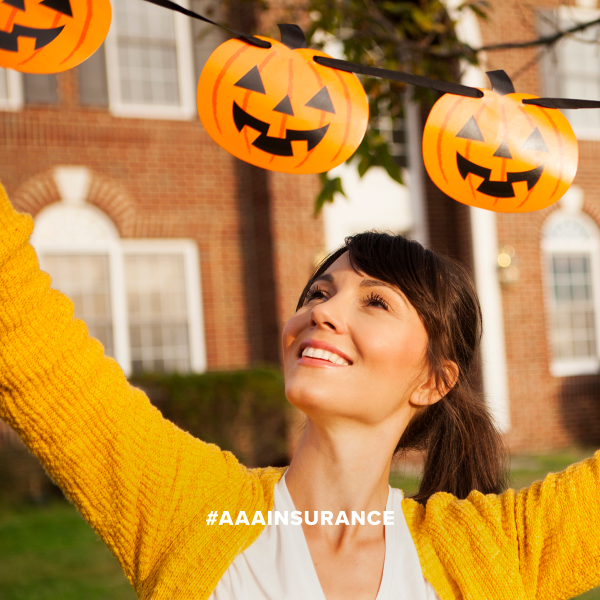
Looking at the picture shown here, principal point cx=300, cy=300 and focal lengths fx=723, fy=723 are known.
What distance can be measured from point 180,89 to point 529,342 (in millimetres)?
5456

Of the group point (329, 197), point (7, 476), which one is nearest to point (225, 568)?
point (329, 197)

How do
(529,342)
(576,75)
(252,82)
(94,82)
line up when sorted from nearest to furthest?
(252,82)
(94,82)
(529,342)
(576,75)

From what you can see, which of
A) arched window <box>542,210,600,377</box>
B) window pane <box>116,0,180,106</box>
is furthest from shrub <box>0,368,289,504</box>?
arched window <box>542,210,600,377</box>

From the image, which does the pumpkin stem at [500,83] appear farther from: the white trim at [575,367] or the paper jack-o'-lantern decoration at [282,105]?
the white trim at [575,367]

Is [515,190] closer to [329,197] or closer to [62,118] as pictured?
[329,197]

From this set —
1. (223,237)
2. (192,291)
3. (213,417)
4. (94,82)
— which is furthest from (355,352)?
(94,82)

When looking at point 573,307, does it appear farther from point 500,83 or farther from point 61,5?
point 61,5

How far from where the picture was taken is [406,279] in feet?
5.97

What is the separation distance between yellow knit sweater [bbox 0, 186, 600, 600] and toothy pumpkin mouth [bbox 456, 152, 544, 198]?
72cm

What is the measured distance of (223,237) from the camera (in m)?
8.85

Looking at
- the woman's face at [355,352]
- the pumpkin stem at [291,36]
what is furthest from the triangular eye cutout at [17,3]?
the woman's face at [355,352]

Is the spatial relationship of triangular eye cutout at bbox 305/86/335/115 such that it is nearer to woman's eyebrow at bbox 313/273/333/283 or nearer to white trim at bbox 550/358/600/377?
woman's eyebrow at bbox 313/273/333/283

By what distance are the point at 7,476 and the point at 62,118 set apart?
402cm

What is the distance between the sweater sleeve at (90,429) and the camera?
1.56 m
